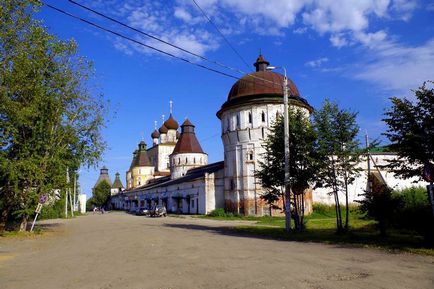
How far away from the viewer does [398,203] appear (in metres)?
16.3

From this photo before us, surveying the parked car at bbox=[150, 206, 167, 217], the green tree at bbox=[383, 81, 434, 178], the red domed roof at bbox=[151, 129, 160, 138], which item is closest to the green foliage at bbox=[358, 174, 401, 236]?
the green tree at bbox=[383, 81, 434, 178]

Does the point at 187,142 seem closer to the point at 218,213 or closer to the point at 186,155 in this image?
the point at 186,155

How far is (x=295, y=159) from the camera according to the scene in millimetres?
21016

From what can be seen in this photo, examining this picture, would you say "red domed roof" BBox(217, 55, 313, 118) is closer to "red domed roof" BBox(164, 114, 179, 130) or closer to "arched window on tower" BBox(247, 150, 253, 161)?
"arched window on tower" BBox(247, 150, 253, 161)

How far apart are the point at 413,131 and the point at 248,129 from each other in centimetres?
2862

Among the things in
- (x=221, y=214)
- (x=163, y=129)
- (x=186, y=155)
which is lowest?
(x=221, y=214)

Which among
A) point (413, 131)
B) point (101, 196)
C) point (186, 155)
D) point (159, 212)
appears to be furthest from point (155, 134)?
point (413, 131)

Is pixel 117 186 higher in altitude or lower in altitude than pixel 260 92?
lower

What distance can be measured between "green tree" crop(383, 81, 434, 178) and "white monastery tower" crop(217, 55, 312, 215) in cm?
2567

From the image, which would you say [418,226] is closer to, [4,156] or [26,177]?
[26,177]

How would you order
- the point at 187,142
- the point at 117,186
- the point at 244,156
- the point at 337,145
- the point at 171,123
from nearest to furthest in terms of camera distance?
the point at 337,145 → the point at 244,156 → the point at 187,142 → the point at 171,123 → the point at 117,186

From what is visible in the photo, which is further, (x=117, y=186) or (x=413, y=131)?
(x=117, y=186)

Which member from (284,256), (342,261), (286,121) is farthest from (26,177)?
(342,261)

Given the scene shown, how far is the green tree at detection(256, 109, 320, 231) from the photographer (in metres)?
20.3
